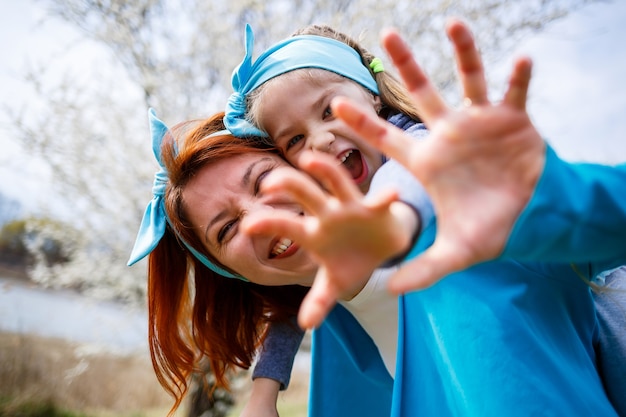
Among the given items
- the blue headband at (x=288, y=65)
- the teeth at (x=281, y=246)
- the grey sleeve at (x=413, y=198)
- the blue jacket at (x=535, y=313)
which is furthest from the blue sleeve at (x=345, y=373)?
the grey sleeve at (x=413, y=198)

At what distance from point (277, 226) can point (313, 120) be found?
3.19 feet

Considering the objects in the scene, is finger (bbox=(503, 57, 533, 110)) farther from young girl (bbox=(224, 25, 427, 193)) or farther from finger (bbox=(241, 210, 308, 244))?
young girl (bbox=(224, 25, 427, 193))

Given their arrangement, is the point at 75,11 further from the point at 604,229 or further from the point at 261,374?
the point at 604,229

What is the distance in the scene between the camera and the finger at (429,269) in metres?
0.64

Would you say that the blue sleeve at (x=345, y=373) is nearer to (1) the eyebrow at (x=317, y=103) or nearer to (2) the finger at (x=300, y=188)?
(1) the eyebrow at (x=317, y=103)

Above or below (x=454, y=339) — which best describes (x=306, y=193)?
above

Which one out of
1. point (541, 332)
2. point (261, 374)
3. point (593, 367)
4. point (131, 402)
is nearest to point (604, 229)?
point (541, 332)

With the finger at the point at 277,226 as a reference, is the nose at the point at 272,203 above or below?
below

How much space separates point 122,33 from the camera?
457 cm

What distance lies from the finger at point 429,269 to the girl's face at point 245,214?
85cm

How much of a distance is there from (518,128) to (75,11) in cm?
488

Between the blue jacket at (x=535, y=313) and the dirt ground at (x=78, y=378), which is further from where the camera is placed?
the dirt ground at (x=78, y=378)

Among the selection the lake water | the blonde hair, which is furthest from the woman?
the lake water

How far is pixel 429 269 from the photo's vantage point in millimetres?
649
